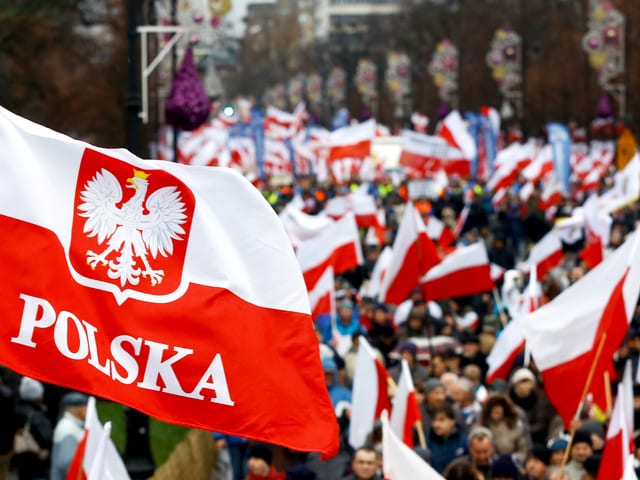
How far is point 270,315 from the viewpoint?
7.02 metres

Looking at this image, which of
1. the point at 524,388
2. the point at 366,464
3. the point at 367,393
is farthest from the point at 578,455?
the point at 524,388

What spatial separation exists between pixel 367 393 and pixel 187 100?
10.8m

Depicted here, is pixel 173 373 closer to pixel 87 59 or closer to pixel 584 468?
pixel 584 468

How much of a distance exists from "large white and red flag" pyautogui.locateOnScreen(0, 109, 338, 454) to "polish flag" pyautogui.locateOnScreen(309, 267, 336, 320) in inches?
354

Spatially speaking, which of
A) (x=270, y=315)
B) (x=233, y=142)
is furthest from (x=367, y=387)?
(x=233, y=142)

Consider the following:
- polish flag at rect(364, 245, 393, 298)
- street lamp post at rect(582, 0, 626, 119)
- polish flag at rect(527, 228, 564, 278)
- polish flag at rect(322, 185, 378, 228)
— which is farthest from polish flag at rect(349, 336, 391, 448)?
street lamp post at rect(582, 0, 626, 119)

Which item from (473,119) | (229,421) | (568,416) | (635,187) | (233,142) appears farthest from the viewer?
(233,142)

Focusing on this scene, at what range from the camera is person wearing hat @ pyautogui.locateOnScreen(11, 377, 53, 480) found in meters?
11.6

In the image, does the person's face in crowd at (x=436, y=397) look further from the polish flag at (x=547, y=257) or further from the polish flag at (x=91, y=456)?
the polish flag at (x=547, y=257)

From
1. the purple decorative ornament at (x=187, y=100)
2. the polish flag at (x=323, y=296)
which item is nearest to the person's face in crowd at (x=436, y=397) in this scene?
the polish flag at (x=323, y=296)

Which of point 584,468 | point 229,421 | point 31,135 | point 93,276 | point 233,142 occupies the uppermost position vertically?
point 31,135

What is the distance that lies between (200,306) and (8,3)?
106 feet

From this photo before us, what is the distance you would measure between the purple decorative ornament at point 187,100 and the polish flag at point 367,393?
10.7 m

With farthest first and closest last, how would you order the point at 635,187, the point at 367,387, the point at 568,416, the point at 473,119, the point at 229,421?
the point at 473,119 → the point at 635,187 → the point at 367,387 → the point at 568,416 → the point at 229,421
